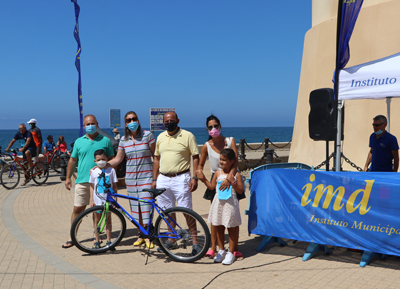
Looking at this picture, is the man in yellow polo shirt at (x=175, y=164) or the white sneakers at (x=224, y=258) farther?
the man in yellow polo shirt at (x=175, y=164)

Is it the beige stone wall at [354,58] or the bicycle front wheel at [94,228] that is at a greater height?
the beige stone wall at [354,58]

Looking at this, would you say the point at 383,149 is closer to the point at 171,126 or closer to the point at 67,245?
the point at 171,126

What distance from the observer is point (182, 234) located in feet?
17.2

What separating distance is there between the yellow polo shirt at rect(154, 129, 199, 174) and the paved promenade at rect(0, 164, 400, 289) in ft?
4.12

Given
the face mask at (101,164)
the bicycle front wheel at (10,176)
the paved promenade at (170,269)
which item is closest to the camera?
the paved promenade at (170,269)

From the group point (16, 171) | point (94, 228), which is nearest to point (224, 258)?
point (94, 228)

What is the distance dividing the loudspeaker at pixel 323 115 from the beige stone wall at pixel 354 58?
15.7 feet

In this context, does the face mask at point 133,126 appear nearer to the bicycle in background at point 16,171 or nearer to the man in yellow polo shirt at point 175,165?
the man in yellow polo shirt at point 175,165

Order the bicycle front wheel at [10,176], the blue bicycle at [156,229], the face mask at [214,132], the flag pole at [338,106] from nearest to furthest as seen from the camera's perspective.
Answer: the blue bicycle at [156,229] → the face mask at [214,132] → the flag pole at [338,106] → the bicycle front wheel at [10,176]

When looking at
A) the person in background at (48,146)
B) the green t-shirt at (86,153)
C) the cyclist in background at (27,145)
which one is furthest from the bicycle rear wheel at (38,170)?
the green t-shirt at (86,153)

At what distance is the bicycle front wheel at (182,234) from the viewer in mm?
5133

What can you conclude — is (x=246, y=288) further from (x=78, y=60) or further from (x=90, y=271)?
(x=78, y=60)

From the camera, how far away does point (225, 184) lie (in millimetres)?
5059

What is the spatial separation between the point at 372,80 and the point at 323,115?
116 centimetres
